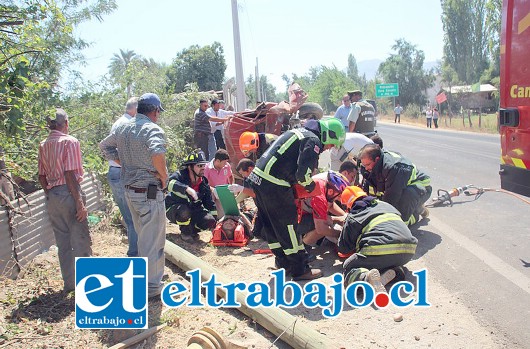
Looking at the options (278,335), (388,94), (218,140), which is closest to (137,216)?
(278,335)

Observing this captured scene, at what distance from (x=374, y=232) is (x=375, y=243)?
0.13 meters

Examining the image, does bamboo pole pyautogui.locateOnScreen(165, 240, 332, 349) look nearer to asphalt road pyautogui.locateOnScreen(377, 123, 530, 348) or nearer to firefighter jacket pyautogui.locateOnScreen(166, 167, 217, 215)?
asphalt road pyautogui.locateOnScreen(377, 123, 530, 348)

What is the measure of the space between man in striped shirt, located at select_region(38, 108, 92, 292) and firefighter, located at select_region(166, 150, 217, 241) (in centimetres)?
173

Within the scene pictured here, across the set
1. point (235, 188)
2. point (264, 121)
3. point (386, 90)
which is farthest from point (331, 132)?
point (386, 90)

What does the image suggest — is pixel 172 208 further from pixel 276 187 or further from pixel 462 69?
pixel 462 69

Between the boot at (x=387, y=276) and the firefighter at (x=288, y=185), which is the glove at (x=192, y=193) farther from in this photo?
the boot at (x=387, y=276)

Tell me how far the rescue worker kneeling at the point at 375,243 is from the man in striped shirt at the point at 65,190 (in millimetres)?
2630

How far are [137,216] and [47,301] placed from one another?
1.20 meters

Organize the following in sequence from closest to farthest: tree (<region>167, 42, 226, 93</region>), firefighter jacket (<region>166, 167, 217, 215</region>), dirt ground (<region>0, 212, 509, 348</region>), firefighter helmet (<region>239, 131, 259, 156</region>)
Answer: dirt ground (<region>0, 212, 509, 348</region>) < firefighter jacket (<region>166, 167, 217, 215</region>) < firefighter helmet (<region>239, 131, 259, 156</region>) < tree (<region>167, 42, 226, 93</region>)

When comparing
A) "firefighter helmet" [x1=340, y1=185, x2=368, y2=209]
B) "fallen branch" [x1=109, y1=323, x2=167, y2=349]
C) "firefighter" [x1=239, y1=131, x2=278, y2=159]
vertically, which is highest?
"firefighter" [x1=239, y1=131, x2=278, y2=159]

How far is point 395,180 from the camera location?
18.0ft

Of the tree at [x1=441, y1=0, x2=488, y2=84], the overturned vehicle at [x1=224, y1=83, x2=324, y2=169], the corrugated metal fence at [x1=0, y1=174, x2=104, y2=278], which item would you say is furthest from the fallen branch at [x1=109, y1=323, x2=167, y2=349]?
the tree at [x1=441, y1=0, x2=488, y2=84]

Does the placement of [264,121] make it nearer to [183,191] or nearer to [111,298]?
[183,191]

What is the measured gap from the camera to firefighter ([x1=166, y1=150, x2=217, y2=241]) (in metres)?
6.25
